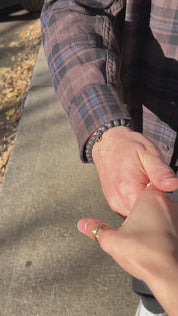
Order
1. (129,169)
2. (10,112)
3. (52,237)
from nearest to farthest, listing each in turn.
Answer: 1. (129,169)
2. (52,237)
3. (10,112)

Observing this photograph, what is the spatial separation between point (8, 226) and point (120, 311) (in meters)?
0.82

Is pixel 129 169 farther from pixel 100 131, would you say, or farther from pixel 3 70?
pixel 3 70

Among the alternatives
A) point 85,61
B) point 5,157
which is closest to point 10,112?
point 5,157

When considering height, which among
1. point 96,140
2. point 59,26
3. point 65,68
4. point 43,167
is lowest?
point 43,167

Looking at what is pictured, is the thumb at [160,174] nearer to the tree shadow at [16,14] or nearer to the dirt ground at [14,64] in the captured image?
the dirt ground at [14,64]

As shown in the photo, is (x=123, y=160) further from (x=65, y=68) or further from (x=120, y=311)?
(x=120, y=311)

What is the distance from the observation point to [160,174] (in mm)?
823

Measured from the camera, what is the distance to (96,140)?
1.00 metres

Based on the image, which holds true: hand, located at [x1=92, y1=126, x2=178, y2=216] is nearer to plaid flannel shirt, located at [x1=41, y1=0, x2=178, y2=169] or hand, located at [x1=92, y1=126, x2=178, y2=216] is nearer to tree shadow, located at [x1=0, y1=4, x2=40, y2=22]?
plaid flannel shirt, located at [x1=41, y1=0, x2=178, y2=169]

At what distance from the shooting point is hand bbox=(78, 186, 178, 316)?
0.74 meters

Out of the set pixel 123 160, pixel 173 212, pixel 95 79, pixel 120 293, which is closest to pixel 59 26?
pixel 95 79

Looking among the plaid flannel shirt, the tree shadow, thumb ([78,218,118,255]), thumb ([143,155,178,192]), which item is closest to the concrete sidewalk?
the plaid flannel shirt

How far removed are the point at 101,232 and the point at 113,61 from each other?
530 millimetres

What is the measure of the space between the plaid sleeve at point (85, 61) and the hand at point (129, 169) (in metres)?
0.09
